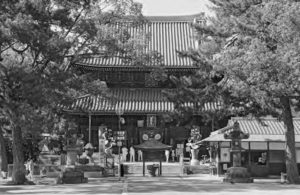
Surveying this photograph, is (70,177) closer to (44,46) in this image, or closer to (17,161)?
(17,161)

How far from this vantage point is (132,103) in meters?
49.2

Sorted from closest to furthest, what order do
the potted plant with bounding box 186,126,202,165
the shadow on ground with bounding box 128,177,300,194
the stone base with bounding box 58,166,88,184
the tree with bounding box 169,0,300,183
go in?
the tree with bounding box 169,0,300,183 → the shadow on ground with bounding box 128,177,300,194 → the stone base with bounding box 58,166,88,184 → the potted plant with bounding box 186,126,202,165

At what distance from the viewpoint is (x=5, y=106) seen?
26.2 m

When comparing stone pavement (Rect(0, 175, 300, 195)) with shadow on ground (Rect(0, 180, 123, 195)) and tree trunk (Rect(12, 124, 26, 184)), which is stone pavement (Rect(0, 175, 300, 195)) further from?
tree trunk (Rect(12, 124, 26, 184))

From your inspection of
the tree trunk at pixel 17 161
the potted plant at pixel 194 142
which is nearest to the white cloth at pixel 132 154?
the potted plant at pixel 194 142

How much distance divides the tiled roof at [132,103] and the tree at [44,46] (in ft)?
54.6

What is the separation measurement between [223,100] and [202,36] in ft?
15.5

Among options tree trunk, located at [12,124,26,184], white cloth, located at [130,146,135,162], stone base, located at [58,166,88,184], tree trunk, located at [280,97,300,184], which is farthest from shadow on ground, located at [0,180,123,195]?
white cloth, located at [130,146,135,162]

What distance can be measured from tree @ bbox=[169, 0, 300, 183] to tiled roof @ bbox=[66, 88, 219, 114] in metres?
14.9

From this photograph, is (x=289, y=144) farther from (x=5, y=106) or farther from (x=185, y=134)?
(x=185, y=134)

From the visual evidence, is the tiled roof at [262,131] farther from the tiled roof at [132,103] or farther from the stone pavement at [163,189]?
the stone pavement at [163,189]

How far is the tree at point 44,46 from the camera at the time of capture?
25.0 metres

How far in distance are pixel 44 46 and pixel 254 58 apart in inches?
410

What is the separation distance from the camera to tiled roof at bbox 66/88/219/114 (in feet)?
157
